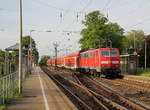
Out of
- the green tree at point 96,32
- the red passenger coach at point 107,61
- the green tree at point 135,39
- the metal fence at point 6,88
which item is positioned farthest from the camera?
the green tree at point 135,39

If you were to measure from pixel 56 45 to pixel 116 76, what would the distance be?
41.4 m

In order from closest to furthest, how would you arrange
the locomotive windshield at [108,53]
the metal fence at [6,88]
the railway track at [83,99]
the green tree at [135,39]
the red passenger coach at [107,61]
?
the metal fence at [6,88], the railway track at [83,99], the red passenger coach at [107,61], the locomotive windshield at [108,53], the green tree at [135,39]

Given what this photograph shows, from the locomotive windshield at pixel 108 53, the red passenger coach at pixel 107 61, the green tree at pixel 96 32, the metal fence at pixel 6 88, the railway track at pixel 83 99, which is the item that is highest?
the green tree at pixel 96 32

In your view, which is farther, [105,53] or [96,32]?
[96,32]

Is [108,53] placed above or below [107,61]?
above

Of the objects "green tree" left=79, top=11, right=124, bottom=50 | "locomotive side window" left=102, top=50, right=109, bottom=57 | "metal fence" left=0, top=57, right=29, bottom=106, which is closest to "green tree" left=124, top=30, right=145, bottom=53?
"green tree" left=79, top=11, right=124, bottom=50

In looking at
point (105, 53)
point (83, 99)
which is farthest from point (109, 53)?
point (83, 99)

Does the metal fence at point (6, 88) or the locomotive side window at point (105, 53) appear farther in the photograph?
the locomotive side window at point (105, 53)

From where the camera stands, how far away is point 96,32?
6000 centimetres

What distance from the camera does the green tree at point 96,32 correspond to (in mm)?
59844

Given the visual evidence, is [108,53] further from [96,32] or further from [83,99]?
[96,32]

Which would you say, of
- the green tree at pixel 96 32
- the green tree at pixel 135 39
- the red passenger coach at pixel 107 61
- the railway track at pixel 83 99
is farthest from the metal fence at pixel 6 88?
the green tree at pixel 135 39

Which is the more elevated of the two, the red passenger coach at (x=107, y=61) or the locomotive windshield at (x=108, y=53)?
the locomotive windshield at (x=108, y=53)

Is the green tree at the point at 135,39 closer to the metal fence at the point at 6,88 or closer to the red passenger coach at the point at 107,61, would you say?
the red passenger coach at the point at 107,61
